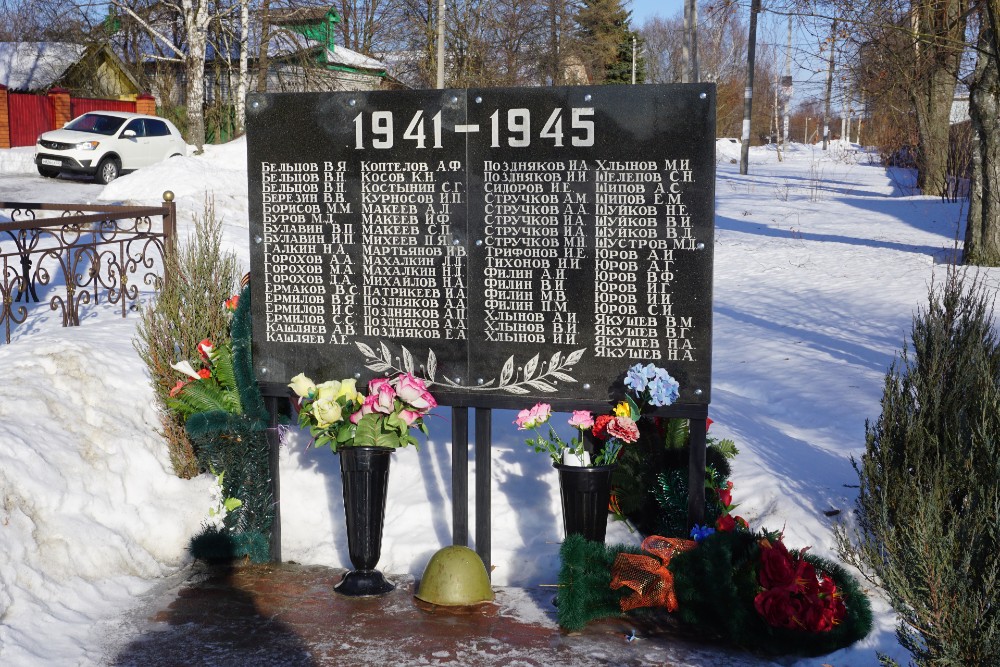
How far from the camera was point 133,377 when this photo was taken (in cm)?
636

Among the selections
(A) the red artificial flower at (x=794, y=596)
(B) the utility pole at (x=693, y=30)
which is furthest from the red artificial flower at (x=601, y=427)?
(B) the utility pole at (x=693, y=30)

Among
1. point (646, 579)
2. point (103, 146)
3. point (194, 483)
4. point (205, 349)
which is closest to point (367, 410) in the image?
point (205, 349)

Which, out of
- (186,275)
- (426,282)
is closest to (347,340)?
(426,282)

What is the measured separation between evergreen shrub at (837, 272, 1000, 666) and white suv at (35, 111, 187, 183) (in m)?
21.1


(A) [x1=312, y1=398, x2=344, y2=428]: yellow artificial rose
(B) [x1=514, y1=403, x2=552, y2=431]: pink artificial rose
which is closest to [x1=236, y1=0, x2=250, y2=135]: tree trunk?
(A) [x1=312, y1=398, x2=344, y2=428]: yellow artificial rose

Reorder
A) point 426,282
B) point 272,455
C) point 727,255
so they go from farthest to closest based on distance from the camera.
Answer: point 727,255, point 272,455, point 426,282

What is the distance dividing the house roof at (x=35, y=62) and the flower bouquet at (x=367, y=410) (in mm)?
33786

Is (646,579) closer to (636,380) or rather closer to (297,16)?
(636,380)

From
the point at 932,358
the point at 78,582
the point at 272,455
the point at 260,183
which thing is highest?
the point at 260,183

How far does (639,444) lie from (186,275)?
293 cm

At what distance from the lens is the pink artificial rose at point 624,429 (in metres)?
4.92

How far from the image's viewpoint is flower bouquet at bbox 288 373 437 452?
5121 millimetres

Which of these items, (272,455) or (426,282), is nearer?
(426,282)

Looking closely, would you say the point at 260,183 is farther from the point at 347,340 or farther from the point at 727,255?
the point at 727,255
